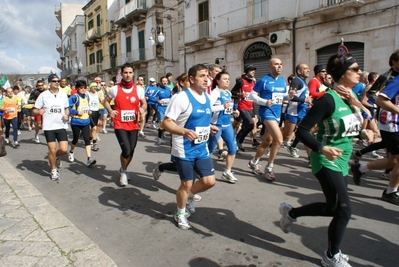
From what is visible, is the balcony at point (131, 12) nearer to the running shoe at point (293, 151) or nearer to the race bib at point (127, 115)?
the running shoe at point (293, 151)

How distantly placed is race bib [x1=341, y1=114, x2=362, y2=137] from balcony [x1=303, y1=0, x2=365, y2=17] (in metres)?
12.2

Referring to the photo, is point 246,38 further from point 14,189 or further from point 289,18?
point 14,189

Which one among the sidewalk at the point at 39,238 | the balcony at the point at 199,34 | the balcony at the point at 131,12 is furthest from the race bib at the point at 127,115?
the balcony at the point at 131,12

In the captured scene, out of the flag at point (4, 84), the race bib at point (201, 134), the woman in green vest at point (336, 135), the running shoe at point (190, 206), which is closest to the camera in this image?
the woman in green vest at point (336, 135)

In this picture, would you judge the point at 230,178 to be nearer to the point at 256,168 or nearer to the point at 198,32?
the point at 256,168

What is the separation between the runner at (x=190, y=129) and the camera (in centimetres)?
374

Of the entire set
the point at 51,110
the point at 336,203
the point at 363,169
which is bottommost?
the point at 363,169

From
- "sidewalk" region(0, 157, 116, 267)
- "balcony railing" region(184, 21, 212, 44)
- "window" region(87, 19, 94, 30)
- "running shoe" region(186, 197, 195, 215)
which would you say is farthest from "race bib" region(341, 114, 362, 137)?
"window" region(87, 19, 94, 30)

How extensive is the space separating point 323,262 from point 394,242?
37.7 inches

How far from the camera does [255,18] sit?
1858 cm

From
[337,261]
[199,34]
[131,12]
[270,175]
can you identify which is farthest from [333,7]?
[131,12]

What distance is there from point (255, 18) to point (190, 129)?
638 inches

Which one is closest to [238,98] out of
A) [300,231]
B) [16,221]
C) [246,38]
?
[300,231]

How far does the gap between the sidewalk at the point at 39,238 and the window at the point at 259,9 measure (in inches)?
623
